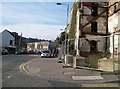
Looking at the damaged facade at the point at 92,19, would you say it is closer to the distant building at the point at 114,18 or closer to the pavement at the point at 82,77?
the distant building at the point at 114,18

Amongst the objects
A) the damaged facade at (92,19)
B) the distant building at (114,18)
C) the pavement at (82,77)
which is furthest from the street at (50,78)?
the damaged facade at (92,19)

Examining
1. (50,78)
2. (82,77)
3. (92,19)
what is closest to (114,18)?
(92,19)

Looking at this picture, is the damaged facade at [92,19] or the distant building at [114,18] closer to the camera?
the distant building at [114,18]

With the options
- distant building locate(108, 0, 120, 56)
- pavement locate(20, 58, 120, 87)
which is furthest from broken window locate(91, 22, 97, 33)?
pavement locate(20, 58, 120, 87)

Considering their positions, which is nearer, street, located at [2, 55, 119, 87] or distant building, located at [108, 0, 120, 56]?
street, located at [2, 55, 119, 87]

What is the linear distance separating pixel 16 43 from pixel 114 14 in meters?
80.1

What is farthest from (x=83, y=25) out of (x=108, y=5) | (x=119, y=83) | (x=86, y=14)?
(x=119, y=83)

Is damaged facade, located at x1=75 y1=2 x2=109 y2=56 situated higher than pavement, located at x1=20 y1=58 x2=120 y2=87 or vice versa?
damaged facade, located at x1=75 y1=2 x2=109 y2=56

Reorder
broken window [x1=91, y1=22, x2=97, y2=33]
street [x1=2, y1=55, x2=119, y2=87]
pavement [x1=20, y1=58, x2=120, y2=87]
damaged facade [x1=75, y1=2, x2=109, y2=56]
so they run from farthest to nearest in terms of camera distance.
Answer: broken window [x1=91, y1=22, x2=97, y2=33]
damaged facade [x1=75, y1=2, x2=109, y2=56]
pavement [x1=20, y1=58, x2=120, y2=87]
street [x1=2, y1=55, x2=119, y2=87]

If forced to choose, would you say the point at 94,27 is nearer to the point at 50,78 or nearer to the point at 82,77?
the point at 82,77

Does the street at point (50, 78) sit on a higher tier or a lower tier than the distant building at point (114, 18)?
lower

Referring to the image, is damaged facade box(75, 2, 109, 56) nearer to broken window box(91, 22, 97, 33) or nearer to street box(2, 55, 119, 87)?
broken window box(91, 22, 97, 33)

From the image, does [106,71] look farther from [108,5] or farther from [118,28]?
[108,5]

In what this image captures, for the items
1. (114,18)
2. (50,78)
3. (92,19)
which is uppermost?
(92,19)
